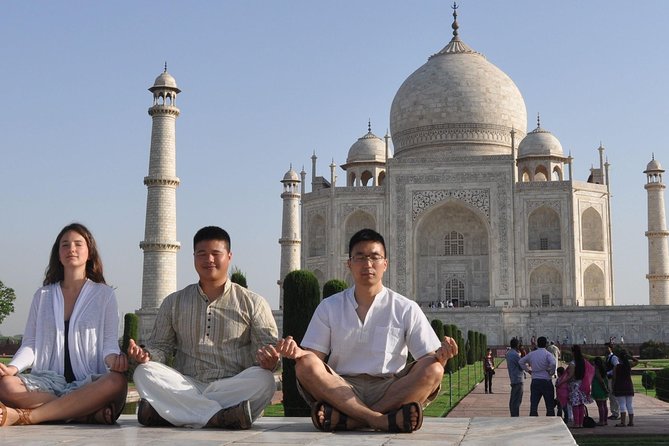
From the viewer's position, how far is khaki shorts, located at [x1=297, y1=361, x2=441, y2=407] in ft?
13.0

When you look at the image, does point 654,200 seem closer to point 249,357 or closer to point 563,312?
point 563,312

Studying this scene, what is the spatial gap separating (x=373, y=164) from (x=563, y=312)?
881cm

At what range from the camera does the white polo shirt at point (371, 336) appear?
4.03 metres

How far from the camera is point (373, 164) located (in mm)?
28750

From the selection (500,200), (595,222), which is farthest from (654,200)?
(500,200)

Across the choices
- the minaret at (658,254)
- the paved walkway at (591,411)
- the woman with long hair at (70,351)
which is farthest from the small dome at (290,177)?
the woman with long hair at (70,351)

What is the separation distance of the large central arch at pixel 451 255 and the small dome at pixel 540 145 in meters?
2.63

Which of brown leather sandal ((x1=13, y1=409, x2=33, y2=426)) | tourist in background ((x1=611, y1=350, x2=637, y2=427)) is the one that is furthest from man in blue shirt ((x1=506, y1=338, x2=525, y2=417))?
brown leather sandal ((x1=13, y1=409, x2=33, y2=426))

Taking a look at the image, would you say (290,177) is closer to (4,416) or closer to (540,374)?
(540,374)

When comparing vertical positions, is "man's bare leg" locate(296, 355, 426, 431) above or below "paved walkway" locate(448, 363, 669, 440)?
above

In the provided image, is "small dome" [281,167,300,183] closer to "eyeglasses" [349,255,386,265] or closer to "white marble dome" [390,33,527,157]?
"white marble dome" [390,33,527,157]

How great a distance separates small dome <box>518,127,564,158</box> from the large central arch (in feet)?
8.62

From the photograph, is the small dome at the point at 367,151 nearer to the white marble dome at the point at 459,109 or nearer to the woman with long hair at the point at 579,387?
the white marble dome at the point at 459,109

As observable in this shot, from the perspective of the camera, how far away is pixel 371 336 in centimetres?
405
